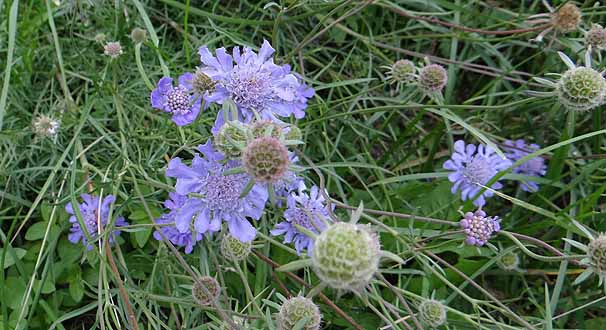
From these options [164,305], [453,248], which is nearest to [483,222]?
[453,248]

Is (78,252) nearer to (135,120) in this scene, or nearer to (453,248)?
(135,120)

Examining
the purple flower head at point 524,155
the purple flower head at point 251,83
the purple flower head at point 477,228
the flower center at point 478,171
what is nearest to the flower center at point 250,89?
the purple flower head at point 251,83

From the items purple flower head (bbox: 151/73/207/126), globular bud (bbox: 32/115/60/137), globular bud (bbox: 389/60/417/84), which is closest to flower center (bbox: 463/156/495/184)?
globular bud (bbox: 389/60/417/84)

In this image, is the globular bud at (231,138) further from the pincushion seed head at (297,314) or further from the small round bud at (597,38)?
the small round bud at (597,38)

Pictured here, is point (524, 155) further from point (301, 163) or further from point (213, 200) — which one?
point (213, 200)

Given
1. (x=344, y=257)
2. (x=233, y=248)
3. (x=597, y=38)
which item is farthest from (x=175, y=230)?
(x=597, y=38)

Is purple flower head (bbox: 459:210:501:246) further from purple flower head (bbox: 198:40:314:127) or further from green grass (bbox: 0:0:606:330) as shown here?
purple flower head (bbox: 198:40:314:127)
